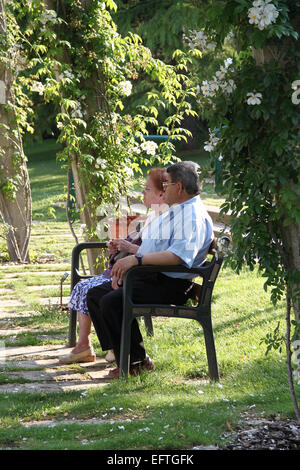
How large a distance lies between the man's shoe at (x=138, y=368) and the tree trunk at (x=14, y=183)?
4780mm

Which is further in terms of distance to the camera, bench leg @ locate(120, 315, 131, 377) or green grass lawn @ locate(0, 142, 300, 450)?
bench leg @ locate(120, 315, 131, 377)

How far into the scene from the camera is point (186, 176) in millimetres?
4195

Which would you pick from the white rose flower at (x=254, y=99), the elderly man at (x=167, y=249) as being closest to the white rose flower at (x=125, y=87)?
the elderly man at (x=167, y=249)

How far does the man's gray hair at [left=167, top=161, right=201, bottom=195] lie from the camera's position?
4.18 meters

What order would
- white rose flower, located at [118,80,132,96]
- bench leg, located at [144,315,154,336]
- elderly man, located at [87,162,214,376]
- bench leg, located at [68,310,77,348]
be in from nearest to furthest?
elderly man, located at [87,162,214,376]
bench leg, located at [68,310,77,348]
bench leg, located at [144,315,154,336]
white rose flower, located at [118,80,132,96]

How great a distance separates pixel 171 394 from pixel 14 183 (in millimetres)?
5805

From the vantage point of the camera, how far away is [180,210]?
4148 mm

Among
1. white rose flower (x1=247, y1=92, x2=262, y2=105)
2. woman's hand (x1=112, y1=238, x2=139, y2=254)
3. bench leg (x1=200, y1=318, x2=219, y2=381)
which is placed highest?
white rose flower (x1=247, y1=92, x2=262, y2=105)

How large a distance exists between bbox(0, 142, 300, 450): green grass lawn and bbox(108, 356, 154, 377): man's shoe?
84mm

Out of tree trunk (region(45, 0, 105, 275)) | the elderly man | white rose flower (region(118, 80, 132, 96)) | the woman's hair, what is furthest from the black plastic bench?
white rose flower (region(118, 80, 132, 96))

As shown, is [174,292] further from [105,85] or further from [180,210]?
[105,85]

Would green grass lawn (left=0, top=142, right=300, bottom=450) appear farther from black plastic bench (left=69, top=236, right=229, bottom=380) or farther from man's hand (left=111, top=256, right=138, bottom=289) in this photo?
man's hand (left=111, top=256, right=138, bottom=289)

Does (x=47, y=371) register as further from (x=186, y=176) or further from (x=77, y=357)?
(x=186, y=176)

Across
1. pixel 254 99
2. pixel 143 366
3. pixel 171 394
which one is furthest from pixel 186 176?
pixel 254 99
